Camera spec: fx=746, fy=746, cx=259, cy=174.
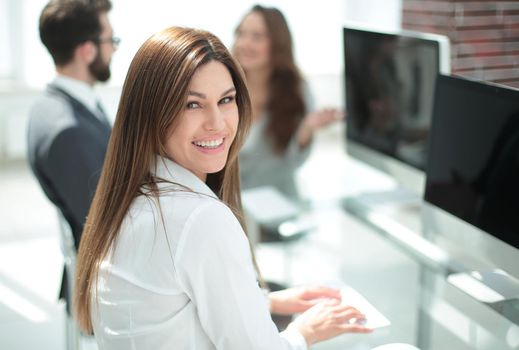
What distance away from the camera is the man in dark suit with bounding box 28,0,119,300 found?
2207 millimetres

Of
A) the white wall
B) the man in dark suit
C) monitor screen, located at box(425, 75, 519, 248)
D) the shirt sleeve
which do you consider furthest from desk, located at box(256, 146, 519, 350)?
the white wall

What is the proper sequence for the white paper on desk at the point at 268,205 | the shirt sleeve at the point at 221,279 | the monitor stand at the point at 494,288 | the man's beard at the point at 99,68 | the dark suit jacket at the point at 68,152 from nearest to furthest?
1. the shirt sleeve at the point at 221,279
2. the monitor stand at the point at 494,288
3. the dark suit jacket at the point at 68,152
4. the man's beard at the point at 99,68
5. the white paper on desk at the point at 268,205

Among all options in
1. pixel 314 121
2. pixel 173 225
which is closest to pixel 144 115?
pixel 173 225

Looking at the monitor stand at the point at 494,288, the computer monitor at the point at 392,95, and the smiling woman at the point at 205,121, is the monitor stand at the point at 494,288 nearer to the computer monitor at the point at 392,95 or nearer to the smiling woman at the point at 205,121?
the computer monitor at the point at 392,95

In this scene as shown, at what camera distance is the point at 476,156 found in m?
2.07

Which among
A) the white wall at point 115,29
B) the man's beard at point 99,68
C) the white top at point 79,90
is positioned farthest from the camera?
the white wall at point 115,29

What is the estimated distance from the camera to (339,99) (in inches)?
246

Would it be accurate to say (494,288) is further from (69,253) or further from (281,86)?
(281,86)

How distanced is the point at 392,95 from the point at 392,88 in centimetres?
3

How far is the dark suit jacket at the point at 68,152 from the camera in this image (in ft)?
7.21

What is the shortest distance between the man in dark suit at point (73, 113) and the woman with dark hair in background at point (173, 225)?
0.71m

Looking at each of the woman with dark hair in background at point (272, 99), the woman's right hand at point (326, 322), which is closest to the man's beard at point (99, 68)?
the woman with dark hair in background at point (272, 99)

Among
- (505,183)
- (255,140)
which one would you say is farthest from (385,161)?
(505,183)

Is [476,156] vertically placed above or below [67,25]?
below
